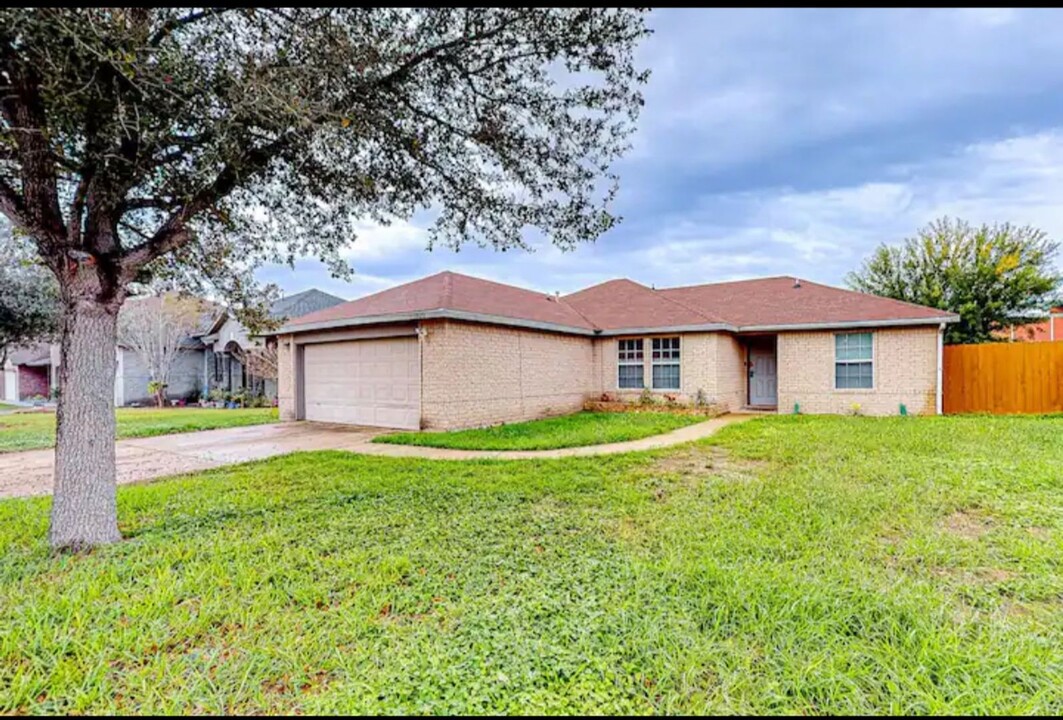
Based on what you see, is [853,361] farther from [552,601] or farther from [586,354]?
[552,601]

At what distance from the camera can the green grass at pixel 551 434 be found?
9555mm

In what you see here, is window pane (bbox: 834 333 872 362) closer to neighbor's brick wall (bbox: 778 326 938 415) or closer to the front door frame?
neighbor's brick wall (bbox: 778 326 938 415)

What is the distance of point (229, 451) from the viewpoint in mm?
9555

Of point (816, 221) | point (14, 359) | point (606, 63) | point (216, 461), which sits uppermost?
point (816, 221)

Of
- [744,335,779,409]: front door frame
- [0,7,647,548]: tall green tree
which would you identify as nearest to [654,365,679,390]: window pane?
[744,335,779,409]: front door frame

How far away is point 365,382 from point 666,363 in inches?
347

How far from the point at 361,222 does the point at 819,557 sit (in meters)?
6.03

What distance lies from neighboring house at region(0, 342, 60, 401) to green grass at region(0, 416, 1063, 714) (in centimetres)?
3116

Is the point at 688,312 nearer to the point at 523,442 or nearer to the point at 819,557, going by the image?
the point at 523,442

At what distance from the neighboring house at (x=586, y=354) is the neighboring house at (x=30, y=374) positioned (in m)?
24.2

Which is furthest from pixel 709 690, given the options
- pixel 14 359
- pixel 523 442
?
pixel 14 359

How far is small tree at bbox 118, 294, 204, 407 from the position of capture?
69.5 feet

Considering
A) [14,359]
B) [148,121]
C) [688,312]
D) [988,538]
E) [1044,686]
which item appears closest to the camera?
[1044,686]

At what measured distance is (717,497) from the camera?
18.9 ft
